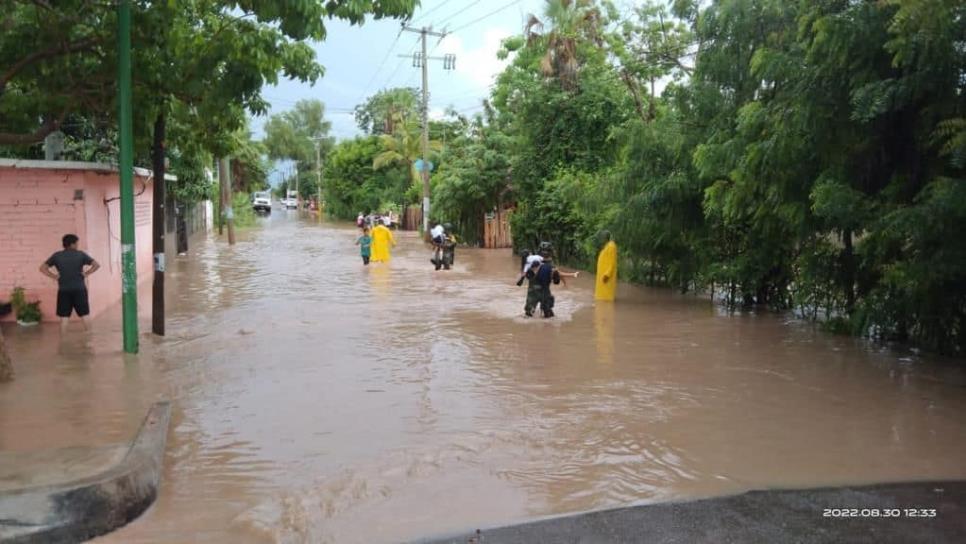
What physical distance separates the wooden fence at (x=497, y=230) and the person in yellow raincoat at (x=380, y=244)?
7274mm

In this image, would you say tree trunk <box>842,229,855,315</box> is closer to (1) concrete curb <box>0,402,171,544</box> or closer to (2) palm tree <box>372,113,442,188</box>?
(1) concrete curb <box>0,402,171,544</box>

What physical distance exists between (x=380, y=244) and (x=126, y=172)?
644 inches

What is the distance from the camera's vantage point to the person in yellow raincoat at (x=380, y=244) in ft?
85.9

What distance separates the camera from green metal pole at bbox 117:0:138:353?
31.3 feet

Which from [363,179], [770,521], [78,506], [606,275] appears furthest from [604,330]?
[363,179]

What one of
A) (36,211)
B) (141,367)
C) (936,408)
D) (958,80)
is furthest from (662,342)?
(36,211)

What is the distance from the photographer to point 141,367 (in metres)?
10.1

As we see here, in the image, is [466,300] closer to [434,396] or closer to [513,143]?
[434,396]

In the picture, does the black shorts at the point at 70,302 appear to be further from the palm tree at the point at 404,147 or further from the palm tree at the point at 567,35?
the palm tree at the point at 404,147

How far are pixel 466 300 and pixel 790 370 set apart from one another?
25.8 feet

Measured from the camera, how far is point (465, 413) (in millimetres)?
8219

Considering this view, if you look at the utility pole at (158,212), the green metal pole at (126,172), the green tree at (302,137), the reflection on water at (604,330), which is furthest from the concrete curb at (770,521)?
the green tree at (302,137)

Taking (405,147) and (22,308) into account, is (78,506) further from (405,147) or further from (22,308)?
(405,147)

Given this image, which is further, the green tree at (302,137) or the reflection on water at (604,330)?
the green tree at (302,137)
